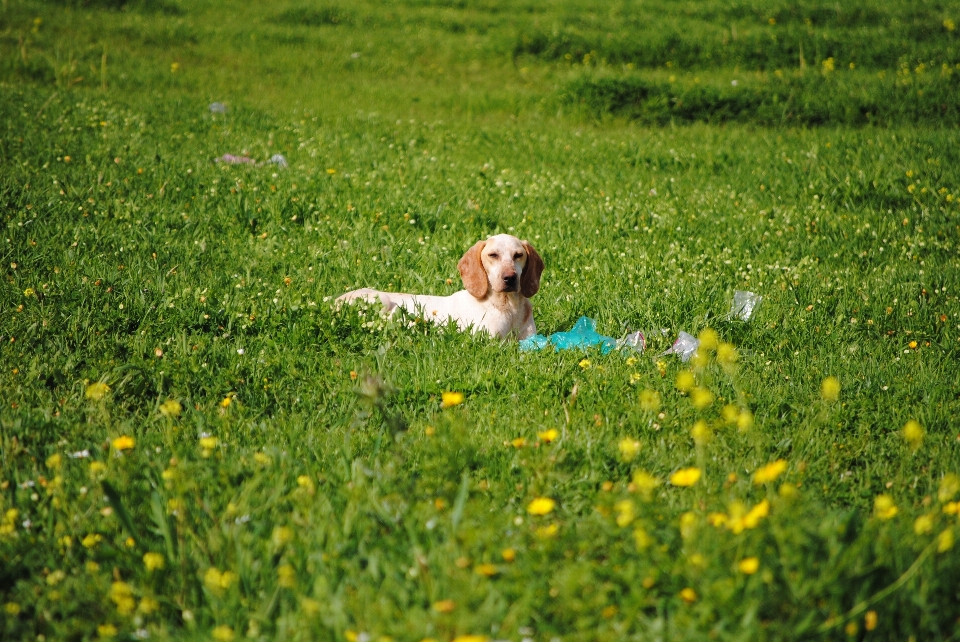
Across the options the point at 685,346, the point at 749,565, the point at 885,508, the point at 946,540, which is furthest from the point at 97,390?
the point at 685,346

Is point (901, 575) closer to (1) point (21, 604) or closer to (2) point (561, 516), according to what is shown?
(2) point (561, 516)

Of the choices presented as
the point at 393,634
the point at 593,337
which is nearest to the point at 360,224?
the point at 593,337

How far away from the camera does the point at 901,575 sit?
2443 mm

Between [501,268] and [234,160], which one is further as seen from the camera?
[234,160]

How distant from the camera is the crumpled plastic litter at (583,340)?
5.00 m

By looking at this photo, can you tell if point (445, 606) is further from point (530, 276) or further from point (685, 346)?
point (530, 276)

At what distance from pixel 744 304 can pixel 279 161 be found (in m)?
5.51

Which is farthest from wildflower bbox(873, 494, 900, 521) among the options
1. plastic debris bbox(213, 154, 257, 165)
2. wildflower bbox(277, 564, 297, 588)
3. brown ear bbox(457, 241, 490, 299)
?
plastic debris bbox(213, 154, 257, 165)

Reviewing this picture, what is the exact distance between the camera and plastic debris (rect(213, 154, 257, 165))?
336 inches

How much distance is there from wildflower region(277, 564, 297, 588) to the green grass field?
42mm

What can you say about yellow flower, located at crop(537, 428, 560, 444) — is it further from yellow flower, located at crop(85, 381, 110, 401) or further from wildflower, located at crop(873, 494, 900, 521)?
yellow flower, located at crop(85, 381, 110, 401)

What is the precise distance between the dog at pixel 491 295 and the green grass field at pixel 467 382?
0.30 metres

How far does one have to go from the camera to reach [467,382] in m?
4.44

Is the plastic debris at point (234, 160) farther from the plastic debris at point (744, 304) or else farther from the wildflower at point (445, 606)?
the wildflower at point (445, 606)
